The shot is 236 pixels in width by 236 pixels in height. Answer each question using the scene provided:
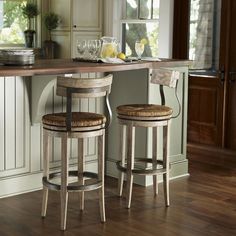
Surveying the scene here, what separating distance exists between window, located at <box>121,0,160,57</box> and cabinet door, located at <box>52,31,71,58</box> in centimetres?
74

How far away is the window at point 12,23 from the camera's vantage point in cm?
772

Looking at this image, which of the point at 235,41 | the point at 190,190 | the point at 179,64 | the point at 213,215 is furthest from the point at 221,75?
the point at 213,215

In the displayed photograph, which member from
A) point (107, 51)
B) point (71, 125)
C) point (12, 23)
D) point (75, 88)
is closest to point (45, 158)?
point (71, 125)

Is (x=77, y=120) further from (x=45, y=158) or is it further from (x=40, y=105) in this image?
(x=40, y=105)

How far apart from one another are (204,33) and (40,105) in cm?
286

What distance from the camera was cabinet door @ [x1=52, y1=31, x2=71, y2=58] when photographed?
7.62 m

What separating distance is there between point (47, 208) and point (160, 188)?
3.55 ft

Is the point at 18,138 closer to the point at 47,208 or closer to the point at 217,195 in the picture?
the point at 47,208

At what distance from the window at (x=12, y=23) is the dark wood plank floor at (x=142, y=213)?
3.45 meters

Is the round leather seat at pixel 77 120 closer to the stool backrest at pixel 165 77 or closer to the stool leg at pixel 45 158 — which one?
the stool leg at pixel 45 158

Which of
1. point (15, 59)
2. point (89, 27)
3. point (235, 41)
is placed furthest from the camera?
point (89, 27)

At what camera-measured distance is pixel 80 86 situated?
3.75 meters

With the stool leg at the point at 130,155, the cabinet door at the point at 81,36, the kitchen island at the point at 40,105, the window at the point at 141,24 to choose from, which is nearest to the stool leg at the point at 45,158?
the kitchen island at the point at 40,105

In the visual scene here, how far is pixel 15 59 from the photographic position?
406cm
